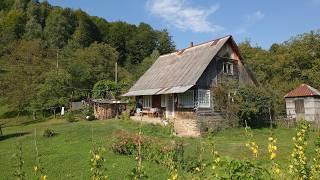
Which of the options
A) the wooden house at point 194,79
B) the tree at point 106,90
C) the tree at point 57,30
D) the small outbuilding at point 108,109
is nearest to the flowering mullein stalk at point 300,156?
the wooden house at point 194,79

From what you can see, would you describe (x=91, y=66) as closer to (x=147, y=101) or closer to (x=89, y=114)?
(x=89, y=114)

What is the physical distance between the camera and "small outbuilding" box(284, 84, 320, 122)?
3203 cm

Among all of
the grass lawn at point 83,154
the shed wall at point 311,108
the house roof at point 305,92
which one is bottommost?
the grass lawn at point 83,154

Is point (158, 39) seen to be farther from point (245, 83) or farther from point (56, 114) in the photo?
point (245, 83)

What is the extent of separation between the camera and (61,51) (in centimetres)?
6938

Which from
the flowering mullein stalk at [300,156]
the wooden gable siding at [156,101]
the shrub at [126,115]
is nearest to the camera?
the flowering mullein stalk at [300,156]

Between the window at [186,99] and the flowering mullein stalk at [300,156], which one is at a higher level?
the window at [186,99]

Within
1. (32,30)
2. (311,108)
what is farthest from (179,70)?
(32,30)

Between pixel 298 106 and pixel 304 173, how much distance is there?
30.0 m

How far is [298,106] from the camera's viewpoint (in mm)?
33156

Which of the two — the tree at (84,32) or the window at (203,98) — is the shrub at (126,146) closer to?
the window at (203,98)

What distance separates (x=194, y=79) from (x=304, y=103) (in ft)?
35.8

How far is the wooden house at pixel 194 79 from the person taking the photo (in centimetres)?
2794

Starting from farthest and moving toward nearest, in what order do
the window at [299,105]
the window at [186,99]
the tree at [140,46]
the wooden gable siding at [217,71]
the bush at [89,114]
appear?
1. the tree at [140,46]
2. the bush at [89,114]
3. the window at [299,105]
4. the wooden gable siding at [217,71]
5. the window at [186,99]
